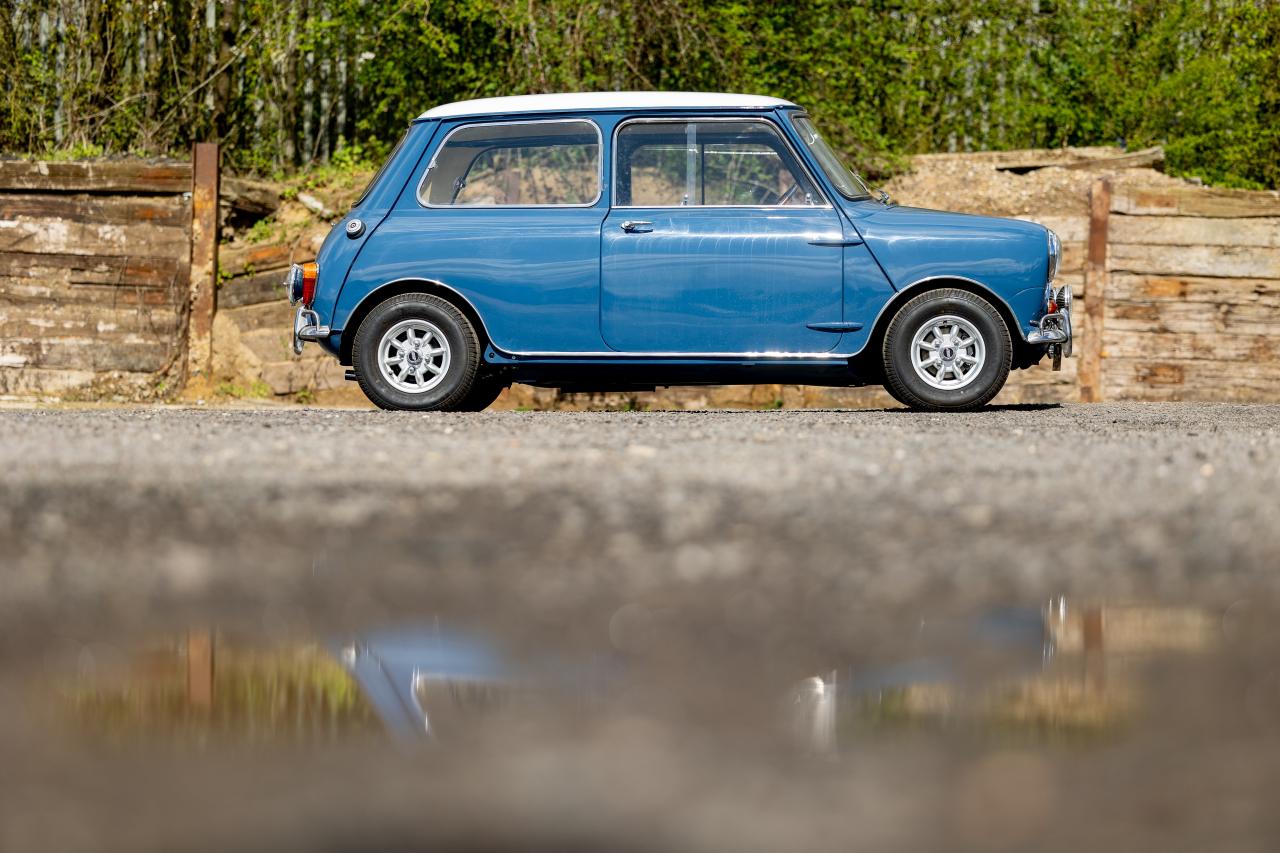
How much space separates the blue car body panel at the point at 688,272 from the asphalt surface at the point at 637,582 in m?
1.55

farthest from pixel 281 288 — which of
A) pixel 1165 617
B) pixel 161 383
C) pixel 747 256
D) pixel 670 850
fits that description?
pixel 670 850

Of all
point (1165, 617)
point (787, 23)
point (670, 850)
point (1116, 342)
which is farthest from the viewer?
point (787, 23)

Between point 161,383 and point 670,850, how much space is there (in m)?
11.5

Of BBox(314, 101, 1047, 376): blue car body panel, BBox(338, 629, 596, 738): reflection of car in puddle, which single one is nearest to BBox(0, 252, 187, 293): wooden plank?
BBox(314, 101, 1047, 376): blue car body panel

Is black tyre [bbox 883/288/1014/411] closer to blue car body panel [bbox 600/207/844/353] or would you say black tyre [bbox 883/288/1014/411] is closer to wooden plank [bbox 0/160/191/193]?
blue car body panel [bbox 600/207/844/353]

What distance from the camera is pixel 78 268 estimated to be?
12.7m

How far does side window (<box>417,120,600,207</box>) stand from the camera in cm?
904

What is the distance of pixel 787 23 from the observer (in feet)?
46.9

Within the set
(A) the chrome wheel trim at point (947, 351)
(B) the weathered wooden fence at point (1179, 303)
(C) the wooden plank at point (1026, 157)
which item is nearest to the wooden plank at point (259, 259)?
(C) the wooden plank at point (1026, 157)

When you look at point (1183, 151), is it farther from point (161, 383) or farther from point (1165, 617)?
point (1165, 617)

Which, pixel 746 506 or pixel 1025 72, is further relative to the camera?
pixel 1025 72

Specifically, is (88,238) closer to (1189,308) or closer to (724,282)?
(724,282)

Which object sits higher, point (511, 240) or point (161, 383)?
point (511, 240)

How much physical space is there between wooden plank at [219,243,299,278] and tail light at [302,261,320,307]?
4.07 m
